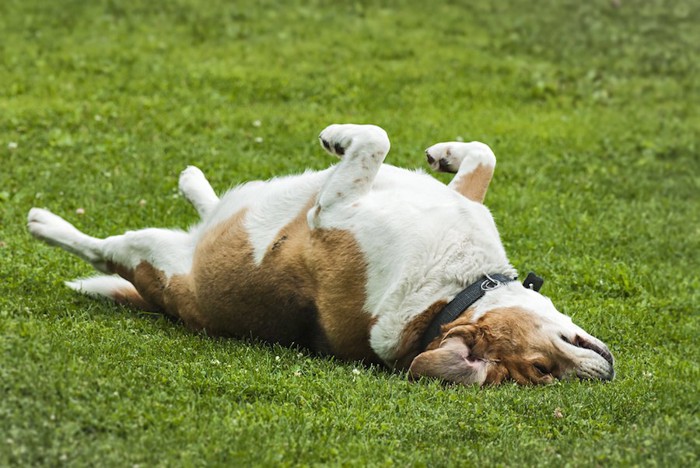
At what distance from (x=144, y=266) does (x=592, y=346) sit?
9.00ft

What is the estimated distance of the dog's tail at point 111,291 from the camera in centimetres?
652

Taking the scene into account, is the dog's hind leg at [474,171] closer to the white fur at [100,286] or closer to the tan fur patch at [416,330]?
the tan fur patch at [416,330]

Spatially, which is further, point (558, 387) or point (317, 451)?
point (558, 387)

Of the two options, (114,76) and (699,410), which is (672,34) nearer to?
(114,76)

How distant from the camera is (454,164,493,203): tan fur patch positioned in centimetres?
639

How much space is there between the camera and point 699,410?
484cm

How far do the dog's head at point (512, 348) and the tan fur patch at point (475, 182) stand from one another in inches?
38.5

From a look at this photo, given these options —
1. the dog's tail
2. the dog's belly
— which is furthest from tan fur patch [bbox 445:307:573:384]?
the dog's tail

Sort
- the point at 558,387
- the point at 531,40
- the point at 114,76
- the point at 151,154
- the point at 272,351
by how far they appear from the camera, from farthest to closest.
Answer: the point at 531,40 → the point at 114,76 → the point at 151,154 → the point at 272,351 → the point at 558,387

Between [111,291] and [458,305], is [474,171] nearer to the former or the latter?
[458,305]

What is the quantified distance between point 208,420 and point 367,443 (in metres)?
0.70

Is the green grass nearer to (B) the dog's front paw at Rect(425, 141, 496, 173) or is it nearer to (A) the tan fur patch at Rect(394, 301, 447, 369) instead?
(A) the tan fur patch at Rect(394, 301, 447, 369)

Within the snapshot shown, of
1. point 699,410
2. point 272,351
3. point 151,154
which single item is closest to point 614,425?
point 699,410

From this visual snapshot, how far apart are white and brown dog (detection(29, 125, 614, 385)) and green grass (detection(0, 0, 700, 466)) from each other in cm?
16
